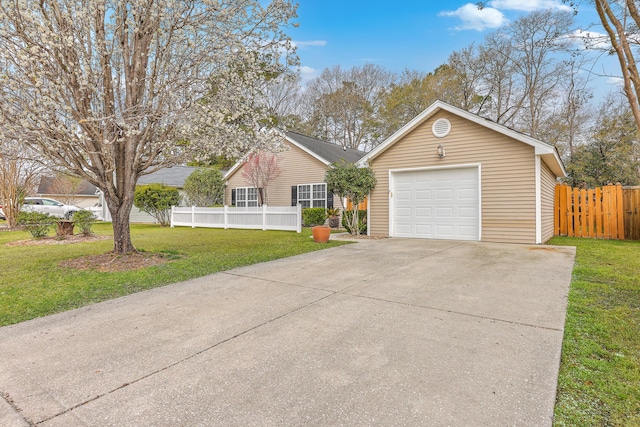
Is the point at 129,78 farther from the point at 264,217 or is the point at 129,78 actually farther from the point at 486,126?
the point at 486,126

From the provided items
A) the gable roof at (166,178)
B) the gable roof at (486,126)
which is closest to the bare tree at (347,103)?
the gable roof at (166,178)

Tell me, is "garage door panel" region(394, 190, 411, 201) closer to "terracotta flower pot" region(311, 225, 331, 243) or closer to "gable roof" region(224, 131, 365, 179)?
"terracotta flower pot" region(311, 225, 331, 243)

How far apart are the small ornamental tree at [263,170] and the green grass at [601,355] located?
13187 mm

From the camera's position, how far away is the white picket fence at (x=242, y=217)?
12904 mm

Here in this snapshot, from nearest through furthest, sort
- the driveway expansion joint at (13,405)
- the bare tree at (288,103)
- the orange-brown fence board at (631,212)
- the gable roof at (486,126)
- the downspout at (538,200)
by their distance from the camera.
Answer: the driveway expansion joint at (13,405) → the gable roof at (486,126) → the downspout at (538,200) → the orange-brown fence board at (631,212) → the bare tree at (288,103)

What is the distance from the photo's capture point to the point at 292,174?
1612 centimetres

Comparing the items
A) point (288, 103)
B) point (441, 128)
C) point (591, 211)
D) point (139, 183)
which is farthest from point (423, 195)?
point (139, 183)

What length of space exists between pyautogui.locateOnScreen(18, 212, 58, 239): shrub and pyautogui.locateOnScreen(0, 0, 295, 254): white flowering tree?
6143 mm

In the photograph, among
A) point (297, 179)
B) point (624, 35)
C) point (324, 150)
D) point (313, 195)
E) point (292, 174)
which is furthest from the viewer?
point (324, 150)

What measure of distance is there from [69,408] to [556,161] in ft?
35.9

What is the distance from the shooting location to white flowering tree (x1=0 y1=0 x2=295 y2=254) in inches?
199

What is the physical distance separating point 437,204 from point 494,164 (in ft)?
6.05

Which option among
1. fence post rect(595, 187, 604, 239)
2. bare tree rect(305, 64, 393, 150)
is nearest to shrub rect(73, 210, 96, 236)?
fence post rect(595, 187, 604, 239)

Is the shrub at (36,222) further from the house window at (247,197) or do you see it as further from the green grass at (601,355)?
the green grass at (601,355)
